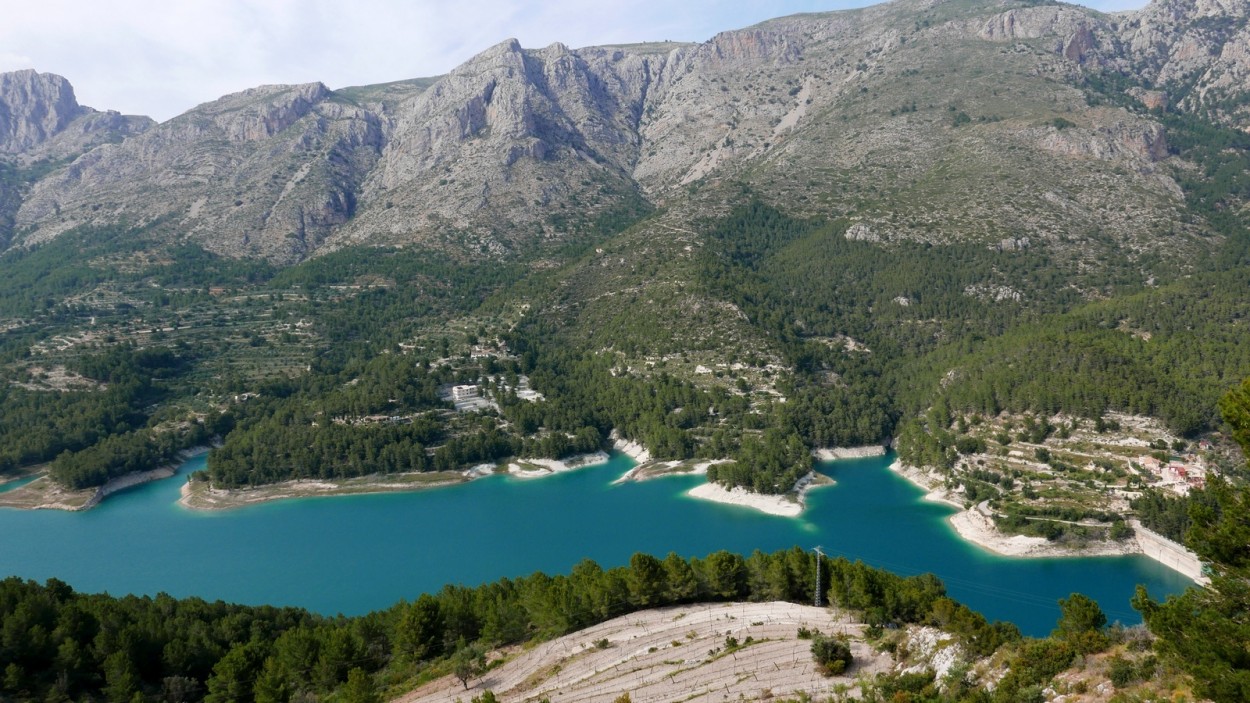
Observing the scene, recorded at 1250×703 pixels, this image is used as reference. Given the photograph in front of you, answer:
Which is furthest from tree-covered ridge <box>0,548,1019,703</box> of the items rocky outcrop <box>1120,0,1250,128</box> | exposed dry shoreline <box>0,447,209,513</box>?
rocky outcrop <box>1120,0,1250,128</box>

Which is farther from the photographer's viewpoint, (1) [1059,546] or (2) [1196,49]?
(2) [1196,49]

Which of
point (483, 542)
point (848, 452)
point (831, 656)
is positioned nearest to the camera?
point (831, 656)

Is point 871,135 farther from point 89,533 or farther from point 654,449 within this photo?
point 89,533

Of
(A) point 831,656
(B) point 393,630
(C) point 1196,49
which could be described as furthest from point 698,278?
(C) point 1196,49

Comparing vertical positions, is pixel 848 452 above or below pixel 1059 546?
above

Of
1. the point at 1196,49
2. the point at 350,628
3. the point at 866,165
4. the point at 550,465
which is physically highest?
the point at 1196,49

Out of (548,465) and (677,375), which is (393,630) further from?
(677,375)

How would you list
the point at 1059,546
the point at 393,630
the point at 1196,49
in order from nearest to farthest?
the point at 393,630 → the point at 1059,546 → the point at 1196,49

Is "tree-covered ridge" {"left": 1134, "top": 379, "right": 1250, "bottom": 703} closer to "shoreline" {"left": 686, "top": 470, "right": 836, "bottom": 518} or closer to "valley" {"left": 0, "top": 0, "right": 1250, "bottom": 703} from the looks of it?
"valley" {"left": 0, "top": 0, "right": 1250, "bottom": 703}
